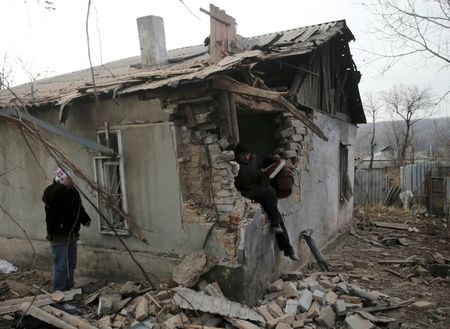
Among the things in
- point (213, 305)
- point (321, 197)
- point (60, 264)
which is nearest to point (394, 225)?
point (321, 197)

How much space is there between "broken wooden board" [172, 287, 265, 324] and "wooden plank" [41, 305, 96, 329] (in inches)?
41.6

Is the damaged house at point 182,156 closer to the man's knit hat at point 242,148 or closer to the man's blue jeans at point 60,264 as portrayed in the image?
the man's knit hat at point 242,148

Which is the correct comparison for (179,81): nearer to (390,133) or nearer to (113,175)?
(113,175)

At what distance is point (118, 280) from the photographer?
607cm

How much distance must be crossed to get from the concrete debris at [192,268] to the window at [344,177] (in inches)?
233

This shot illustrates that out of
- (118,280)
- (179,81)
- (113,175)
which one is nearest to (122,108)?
(113,175)

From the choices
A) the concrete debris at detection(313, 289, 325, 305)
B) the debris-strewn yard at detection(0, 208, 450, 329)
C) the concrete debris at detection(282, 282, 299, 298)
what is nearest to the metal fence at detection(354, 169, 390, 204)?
the debris-strewn yard at detection(0, 208, 450, 329)

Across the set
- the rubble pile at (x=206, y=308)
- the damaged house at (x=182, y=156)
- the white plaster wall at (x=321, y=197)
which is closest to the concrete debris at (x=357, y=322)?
the rubble pile at (x=206, y=308)

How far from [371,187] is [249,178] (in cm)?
1277

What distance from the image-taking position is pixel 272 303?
513cm

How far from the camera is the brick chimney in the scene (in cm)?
838

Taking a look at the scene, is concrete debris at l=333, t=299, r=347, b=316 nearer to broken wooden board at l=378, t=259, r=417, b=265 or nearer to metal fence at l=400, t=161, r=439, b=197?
broken wooden board at l=378, t=259, r=417, b=265

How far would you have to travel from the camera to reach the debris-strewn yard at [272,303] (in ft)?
15.0

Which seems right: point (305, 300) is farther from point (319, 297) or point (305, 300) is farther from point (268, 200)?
point (268, 200)
